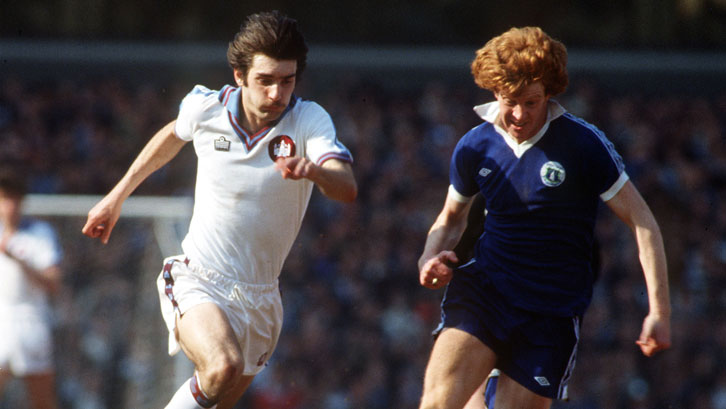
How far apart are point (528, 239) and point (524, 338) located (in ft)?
1.35

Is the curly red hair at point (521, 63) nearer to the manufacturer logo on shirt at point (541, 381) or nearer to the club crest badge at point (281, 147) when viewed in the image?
the club crest badge at point (281, 147)

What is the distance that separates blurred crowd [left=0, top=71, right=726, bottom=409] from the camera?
9.06m

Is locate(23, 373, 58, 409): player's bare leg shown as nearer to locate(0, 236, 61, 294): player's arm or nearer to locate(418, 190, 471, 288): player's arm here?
locate(0, 236, 61, 294): player's arm

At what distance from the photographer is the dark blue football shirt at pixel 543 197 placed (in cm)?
390

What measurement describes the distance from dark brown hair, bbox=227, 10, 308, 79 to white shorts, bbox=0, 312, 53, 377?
3.57 metres

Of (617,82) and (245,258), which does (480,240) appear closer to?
(245,258)

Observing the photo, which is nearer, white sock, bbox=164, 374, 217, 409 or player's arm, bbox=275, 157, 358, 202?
player's arm, bbox=275, 157, 358, 202

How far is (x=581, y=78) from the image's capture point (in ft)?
43.6

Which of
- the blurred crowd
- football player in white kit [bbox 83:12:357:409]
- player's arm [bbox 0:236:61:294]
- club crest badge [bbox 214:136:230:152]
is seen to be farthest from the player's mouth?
the blurred crowd

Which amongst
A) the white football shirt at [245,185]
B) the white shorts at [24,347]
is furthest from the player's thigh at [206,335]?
the white shorts at [24,347]

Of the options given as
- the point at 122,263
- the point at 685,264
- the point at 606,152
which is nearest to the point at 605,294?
the point at 685,264

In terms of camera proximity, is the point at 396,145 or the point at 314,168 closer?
the point at 314,168

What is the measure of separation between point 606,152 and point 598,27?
10.8 meters

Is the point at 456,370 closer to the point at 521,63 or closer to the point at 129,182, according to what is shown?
the point at 521,63
